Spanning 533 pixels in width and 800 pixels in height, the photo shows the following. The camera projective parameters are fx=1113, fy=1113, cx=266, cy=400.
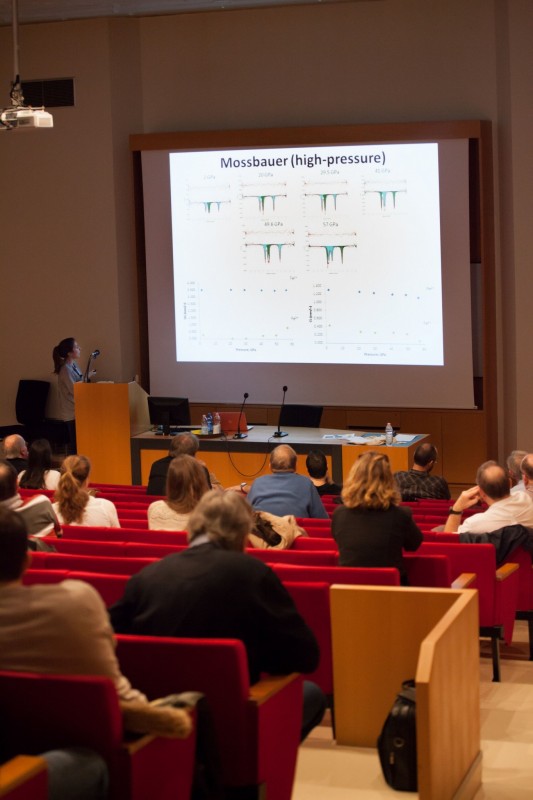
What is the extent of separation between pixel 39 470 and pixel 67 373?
4.49 m

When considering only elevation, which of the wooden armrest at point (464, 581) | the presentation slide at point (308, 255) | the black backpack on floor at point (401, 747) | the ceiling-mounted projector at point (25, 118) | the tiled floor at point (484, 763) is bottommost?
the tiled floor at point (484, 763)

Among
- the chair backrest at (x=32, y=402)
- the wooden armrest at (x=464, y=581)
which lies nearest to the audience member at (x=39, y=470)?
the wooden armrest at (x=464, y=581)

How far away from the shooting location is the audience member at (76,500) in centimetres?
552

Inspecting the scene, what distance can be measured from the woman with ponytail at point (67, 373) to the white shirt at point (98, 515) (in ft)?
18.7

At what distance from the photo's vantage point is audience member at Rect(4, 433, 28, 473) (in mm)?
7625

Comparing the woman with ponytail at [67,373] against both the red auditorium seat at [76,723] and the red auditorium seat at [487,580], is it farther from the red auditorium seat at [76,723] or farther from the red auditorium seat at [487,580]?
the red auditorium seat at [76,723]

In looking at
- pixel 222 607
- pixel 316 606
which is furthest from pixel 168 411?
pixel 222 607

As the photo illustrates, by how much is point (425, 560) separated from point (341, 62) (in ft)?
25.3

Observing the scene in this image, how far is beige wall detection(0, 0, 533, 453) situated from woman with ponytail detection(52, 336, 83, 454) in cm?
52

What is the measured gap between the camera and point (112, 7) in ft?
36.5

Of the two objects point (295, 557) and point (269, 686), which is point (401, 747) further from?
point (295, 557)

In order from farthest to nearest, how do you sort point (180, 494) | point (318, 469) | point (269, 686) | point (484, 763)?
point (318, 469) < point (180, 494) < point (484, 763) < point (269, 686)

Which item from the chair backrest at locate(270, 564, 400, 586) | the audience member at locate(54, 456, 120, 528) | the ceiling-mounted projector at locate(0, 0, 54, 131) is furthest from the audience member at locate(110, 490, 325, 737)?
the ceiling-mounted projector at locate(0, 0, 54, 131)

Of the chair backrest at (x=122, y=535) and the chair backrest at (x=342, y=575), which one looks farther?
the chair backrest at (x=122, y=535)
